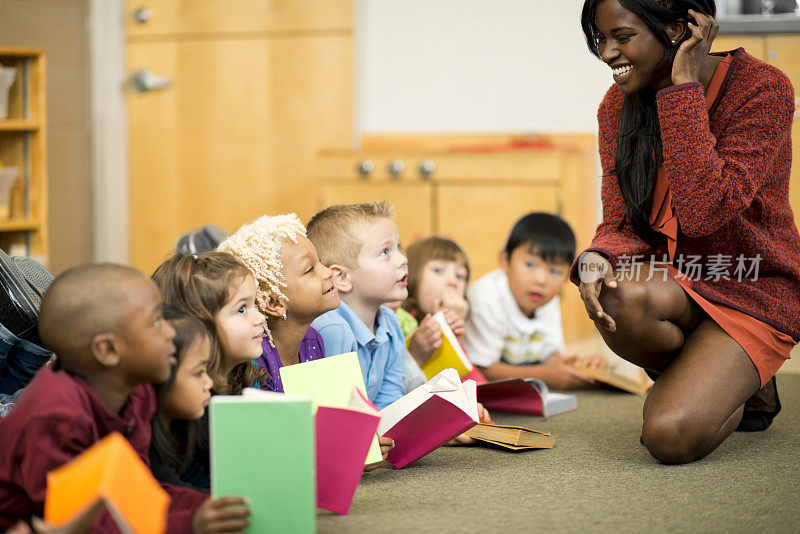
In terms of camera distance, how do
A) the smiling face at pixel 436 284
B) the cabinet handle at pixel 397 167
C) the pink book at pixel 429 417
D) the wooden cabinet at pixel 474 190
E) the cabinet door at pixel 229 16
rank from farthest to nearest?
1. the cabinet door at pixel 229 16
2. the cabinet handle at pixel 397 167
3. the wooden cabinet at pixel 474 190
4. the smiling face at pixel 436 284
5. the pink book at pixel 429 417

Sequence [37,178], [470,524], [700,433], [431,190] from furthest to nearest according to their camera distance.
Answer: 1. [431,190]
2. [37,178]
3. [700,433]
4. [470,524]

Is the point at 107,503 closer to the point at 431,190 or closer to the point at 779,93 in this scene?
the point at 779,93

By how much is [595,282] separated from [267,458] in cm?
77

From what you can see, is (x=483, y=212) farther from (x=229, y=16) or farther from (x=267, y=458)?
(x=267, y=458)

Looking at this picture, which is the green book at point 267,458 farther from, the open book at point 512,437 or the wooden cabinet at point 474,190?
the wooden cabinet at point 474,190

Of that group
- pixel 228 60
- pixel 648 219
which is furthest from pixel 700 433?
pixel 228 60

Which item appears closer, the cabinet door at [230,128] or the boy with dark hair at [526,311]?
the boy with dark hair at [526,311]

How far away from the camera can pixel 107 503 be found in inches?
36.1

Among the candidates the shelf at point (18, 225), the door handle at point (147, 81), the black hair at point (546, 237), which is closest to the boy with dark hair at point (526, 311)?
the black hair at point (546, 237)

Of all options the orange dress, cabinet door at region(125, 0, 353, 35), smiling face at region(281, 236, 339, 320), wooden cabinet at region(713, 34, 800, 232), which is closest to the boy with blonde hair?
smiling face at region(281, 236, 339, 320)

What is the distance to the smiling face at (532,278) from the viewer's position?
2.32m

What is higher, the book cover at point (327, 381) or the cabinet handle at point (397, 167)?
the cabinet handle at point (397, 167)

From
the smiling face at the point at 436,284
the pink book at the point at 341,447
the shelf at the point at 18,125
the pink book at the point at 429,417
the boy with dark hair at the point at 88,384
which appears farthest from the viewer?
the shelf at the point at 18,125

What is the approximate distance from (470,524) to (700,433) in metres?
0.52
